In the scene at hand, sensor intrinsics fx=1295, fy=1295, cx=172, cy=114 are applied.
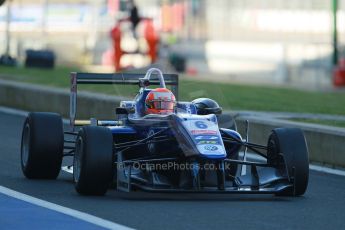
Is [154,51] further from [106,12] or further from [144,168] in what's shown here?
[144,168]

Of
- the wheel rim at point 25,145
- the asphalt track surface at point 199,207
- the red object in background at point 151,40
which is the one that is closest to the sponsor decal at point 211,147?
the asphalt track surface at point 199,207

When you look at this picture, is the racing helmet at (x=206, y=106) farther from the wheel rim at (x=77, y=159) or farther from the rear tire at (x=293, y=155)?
the wheel rim at (x=77, y=159)

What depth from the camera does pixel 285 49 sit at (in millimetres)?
40000

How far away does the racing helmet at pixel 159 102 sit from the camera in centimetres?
1283

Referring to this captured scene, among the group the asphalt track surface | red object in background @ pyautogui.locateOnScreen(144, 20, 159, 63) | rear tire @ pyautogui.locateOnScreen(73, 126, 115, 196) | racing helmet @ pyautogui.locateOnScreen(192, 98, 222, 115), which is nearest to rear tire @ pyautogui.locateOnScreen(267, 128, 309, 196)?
the asphalt track surface

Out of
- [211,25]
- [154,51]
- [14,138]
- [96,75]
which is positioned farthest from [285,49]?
[96,75]

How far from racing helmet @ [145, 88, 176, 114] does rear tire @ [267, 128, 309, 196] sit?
3.52 feet

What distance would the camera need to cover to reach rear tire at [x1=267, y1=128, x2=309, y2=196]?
1223 centimetres

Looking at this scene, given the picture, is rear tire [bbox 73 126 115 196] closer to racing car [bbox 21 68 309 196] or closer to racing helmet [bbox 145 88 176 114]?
racing car [bbox 21 68 309 196]

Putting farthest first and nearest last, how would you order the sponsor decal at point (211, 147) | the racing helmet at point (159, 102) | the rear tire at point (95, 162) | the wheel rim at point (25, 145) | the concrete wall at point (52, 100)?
the concrete wall at point (52, 100) < the wheel rim at point (25, 145) < the racing helmet at point (159, 102) < the rear tire at point (95, 162) < the sponsor decal at point (211, 147)

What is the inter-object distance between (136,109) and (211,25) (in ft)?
115

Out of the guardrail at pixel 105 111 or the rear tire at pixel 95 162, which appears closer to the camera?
the rear tire at pixel 95 162

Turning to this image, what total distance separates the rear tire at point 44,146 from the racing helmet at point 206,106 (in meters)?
1.43

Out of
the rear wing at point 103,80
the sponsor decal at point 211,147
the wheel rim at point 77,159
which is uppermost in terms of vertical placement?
the rear wing at point 103,80
